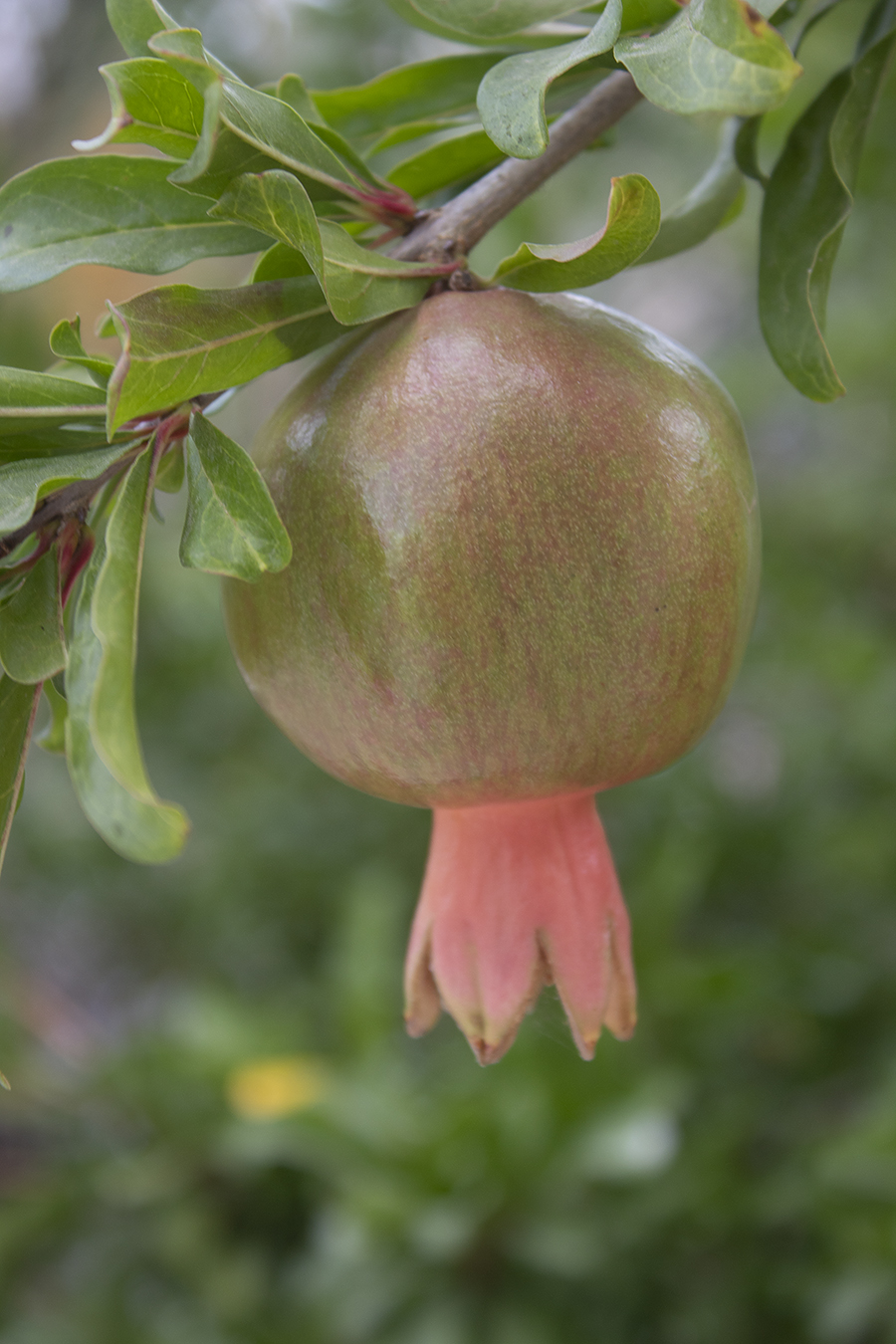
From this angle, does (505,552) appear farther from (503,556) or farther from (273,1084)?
(273,1084)

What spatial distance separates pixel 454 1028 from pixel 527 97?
69.4 inches

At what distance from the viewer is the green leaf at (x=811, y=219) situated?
0.46 metres

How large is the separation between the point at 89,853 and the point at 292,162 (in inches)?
73.2

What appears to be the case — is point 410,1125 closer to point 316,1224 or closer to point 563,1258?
point 563,1258

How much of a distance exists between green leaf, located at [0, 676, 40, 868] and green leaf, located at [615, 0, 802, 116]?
0.28 m

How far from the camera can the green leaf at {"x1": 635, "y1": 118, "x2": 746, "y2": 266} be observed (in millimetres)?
525

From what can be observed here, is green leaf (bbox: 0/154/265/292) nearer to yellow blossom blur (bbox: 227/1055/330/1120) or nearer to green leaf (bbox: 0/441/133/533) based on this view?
green leaf (bbox: 0/441/133/533)

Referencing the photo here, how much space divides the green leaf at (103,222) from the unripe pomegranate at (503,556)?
7 centimetres

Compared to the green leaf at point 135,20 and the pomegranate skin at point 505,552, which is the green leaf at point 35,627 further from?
the green leaf at point 135,20

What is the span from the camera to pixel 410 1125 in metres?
1.40

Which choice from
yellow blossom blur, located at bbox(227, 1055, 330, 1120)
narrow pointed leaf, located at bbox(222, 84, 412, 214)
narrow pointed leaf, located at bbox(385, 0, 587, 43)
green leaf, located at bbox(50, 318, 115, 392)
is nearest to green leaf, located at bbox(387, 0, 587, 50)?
narrow pointed leaf, located at bbox(385, 0, 587, 43)

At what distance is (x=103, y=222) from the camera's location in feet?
1.34

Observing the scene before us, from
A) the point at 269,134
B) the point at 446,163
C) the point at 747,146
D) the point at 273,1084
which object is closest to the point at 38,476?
the point at 269,134

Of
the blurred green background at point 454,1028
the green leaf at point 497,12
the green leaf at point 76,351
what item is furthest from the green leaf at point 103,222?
the blurred green background at point 454,1028
